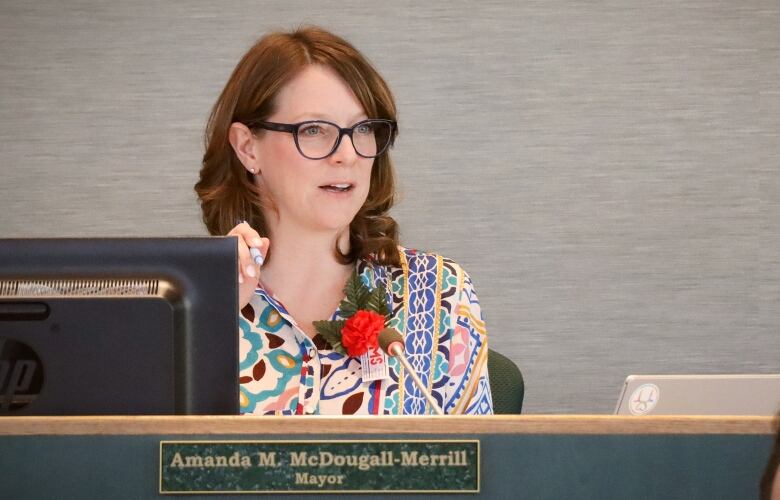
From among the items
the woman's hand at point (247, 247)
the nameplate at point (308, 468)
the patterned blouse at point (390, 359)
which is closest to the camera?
the nameplate at point (308, 468)

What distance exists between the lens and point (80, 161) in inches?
131

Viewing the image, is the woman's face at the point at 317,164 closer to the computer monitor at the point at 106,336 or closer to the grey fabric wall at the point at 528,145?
the computer monitor at the point at 106,336

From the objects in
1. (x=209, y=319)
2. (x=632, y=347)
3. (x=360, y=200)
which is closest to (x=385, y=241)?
(x=360, y=200)

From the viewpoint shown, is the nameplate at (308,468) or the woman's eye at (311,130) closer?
the nameplate at (308,468)

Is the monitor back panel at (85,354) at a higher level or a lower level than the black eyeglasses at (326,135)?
lower

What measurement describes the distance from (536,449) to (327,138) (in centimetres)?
111

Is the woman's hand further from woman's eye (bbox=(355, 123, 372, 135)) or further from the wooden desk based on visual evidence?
the wooden desk

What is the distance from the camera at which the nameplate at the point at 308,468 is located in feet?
3.60

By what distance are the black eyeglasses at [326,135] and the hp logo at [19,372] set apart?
88 centimetres

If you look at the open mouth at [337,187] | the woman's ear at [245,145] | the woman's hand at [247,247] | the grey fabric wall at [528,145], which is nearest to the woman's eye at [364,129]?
the open mouth at [337,187]

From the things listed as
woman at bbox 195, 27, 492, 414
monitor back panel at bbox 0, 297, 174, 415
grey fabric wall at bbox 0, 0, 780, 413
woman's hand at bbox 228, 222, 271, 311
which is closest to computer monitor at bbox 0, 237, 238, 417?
monitor back panel at bbox 0, 297, 174, 415

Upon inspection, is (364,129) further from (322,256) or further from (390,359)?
(390,359)

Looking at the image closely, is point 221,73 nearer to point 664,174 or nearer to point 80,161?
point 80,161

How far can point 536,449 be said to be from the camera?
111 centimetres
